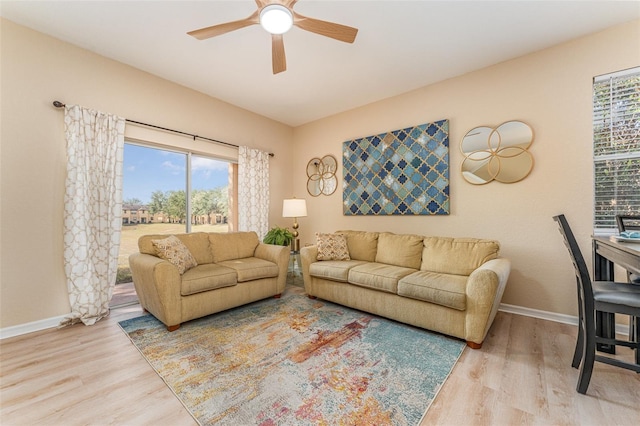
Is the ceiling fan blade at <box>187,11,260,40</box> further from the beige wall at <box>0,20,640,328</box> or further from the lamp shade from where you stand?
the lamp shade

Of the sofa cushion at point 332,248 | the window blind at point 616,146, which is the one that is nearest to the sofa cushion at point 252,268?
the sofa cushion at point 332,248

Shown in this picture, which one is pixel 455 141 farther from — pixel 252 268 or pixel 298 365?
pixel 298 365

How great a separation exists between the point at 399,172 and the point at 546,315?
7.47 ft

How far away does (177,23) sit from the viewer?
2314mm

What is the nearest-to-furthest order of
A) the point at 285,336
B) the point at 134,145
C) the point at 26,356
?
the point at 26,356 → the point at 285,336 → the point at 134,145

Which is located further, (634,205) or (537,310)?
(537,310)

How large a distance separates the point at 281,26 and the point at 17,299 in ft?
11.0

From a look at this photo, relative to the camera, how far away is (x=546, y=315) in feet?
8.72

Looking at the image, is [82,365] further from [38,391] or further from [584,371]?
[584,371]

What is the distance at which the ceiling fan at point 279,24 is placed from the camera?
5.72 feet

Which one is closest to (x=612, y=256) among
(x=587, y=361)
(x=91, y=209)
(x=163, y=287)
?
(x=587, y=361)

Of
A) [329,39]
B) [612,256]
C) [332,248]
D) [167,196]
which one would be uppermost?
[329,39]

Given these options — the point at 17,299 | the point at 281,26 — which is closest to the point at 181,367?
the point at 17,299

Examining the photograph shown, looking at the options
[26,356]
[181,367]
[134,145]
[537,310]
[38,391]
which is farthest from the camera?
[134,145]
